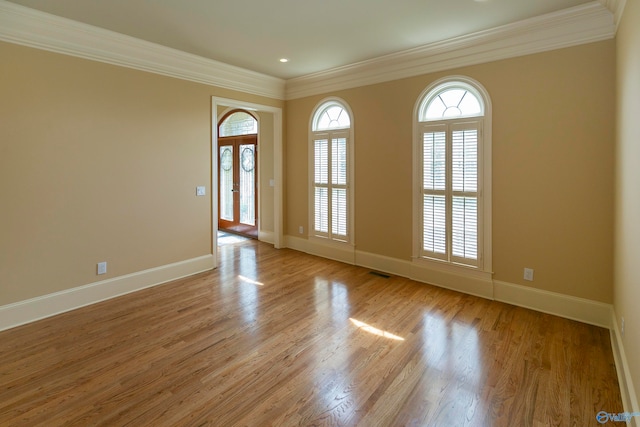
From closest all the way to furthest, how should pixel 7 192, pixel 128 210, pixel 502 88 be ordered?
pixel 7 192 < pixel 502 88 < pixel 128 210

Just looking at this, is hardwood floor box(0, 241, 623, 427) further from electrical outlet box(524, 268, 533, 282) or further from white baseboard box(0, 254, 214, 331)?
electrical outlet box(524, 268, 533, 282)

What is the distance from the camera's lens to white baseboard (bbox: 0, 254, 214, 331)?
3.12 metres

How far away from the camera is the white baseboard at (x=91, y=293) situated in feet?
10.2

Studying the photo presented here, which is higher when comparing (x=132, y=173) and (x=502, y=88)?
(x=502, y=88)

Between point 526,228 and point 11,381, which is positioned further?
point 526,228

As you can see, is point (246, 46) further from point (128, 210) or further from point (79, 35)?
point (128, 210)

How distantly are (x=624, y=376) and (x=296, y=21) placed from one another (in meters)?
3.88

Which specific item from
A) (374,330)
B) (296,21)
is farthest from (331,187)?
(374,330)

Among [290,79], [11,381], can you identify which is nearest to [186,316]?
[11,381]

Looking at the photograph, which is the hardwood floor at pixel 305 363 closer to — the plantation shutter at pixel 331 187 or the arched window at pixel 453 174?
the arched window at pixel 453 174

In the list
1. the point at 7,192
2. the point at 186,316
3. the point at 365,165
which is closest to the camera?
the point at 7,192

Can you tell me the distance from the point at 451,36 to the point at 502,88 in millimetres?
800

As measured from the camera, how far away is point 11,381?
7.55 feet

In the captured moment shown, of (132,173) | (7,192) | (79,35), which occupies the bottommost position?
(7,192)
